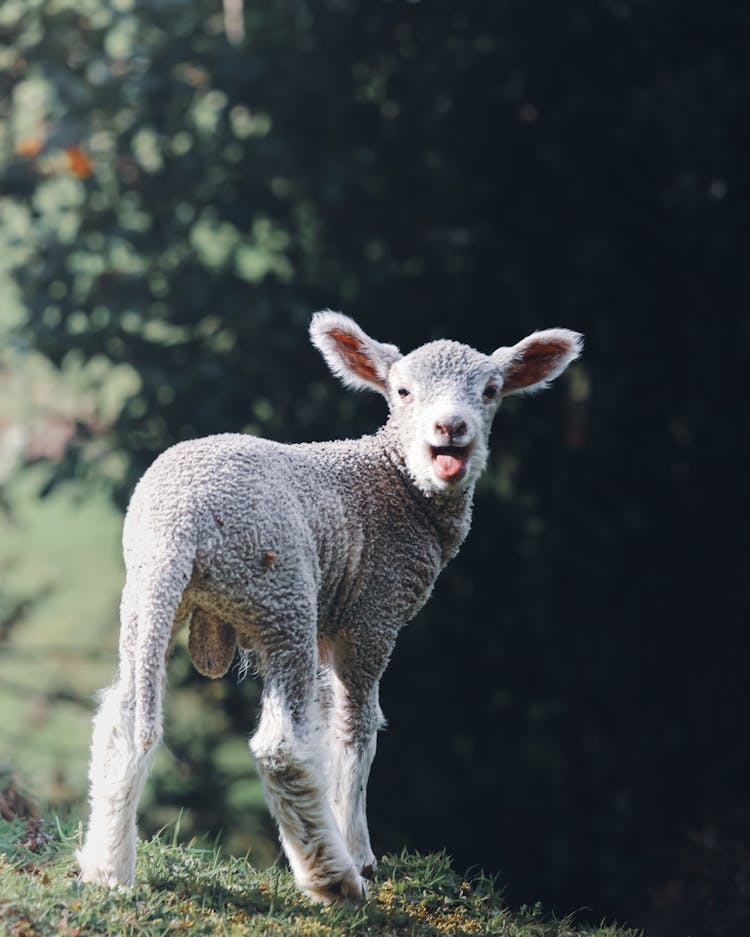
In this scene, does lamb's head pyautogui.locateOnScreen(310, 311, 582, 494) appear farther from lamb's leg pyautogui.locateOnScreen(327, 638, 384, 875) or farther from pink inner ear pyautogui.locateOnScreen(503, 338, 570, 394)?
lamb's leg pyautogui.locateOnScreen(327, 638, 384, 875)

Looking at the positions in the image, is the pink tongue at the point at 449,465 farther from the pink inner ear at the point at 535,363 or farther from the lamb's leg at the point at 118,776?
the lamb's leg at the point at 118,776

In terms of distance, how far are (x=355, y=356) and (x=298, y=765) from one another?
1263mm

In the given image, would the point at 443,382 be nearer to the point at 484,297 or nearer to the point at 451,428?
the point at 451,428

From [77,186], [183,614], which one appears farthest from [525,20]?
[183,614]

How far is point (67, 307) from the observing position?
6.69 m

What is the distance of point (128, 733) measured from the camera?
10.8 ft

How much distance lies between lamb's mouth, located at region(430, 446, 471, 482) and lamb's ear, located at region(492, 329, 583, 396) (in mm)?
411

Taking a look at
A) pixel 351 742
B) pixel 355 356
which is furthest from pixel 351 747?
pixel 355 356

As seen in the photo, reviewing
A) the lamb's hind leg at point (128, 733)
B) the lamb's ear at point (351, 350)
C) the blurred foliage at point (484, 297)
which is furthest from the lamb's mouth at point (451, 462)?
the blurred foliage at point (484, 297)

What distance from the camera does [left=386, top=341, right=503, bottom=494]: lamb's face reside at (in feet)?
11.7

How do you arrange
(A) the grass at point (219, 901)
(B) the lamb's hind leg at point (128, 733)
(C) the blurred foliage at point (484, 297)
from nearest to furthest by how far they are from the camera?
(B) the lamb's hind leg at point (128, 733) < (A) the grass at point (219, 901) < (C) the blurred foliage at point (484, 297)

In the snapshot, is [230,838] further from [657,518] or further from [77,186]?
[77,186]

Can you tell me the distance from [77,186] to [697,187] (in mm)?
3304

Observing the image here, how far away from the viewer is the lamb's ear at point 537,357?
3.93 metres
